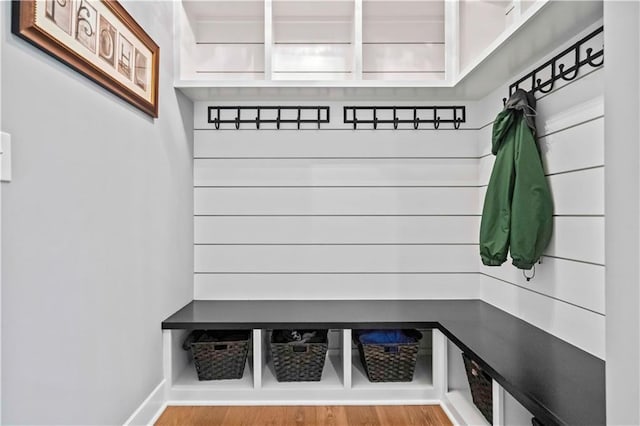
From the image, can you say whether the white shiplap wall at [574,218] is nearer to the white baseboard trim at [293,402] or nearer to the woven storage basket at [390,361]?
the woven storage basket at [390,361]

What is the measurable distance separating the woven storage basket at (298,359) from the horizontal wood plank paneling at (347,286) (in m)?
0.48

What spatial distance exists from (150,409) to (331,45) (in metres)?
2.21

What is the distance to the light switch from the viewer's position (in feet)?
3.24

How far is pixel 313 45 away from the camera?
8.05ft

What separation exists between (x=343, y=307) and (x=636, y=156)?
6.13ft

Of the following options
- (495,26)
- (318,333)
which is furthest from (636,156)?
(318,333)

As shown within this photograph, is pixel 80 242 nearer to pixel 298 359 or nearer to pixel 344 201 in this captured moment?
pixel 298 359

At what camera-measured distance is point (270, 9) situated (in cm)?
218

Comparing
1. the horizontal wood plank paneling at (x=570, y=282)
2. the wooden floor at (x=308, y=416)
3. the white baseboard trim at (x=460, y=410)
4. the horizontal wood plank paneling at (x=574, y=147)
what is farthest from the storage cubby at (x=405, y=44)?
the wooden floor at (x=308, y=416)

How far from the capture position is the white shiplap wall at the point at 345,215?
8.43 feet

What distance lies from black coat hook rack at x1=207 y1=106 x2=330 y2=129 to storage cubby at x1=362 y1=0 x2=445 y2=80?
437mm

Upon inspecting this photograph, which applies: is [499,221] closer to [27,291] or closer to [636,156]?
[636,156]

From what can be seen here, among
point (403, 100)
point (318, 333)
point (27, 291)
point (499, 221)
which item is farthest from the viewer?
point (403, 100)

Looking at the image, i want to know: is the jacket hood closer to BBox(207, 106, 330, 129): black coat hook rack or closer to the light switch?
BBox(207, 106, 330, 129): black coat hook rack
